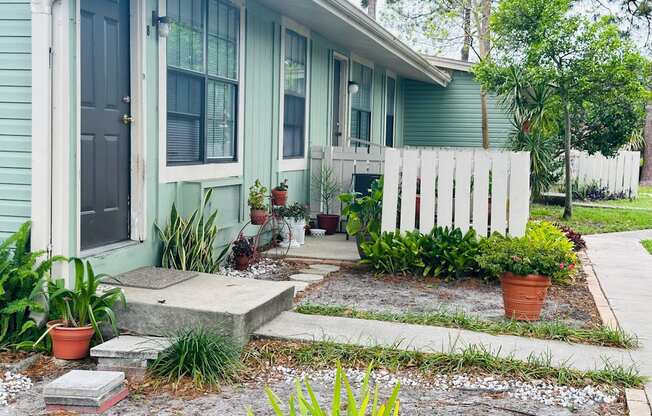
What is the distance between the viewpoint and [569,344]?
468 centimetres

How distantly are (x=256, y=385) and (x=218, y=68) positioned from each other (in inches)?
157

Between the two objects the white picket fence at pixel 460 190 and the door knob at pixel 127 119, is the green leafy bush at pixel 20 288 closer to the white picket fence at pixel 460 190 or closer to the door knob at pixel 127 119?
the door knob at pixel 127 119

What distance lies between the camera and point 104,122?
17.5 ft

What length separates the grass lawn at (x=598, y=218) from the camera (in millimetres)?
11727

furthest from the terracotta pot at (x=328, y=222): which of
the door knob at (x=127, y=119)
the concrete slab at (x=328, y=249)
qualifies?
the door knob at (x=127, y=119)

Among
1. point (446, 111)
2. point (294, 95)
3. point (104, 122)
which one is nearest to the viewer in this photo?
point (104, 122)

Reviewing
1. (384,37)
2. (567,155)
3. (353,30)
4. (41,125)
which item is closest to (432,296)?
(41,125)

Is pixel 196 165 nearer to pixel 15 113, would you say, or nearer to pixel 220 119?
pixel 220 119

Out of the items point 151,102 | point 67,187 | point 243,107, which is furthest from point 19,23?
point 243,107

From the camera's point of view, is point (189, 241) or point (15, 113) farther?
point (189, 241)

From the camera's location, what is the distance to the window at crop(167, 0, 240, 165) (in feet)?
20.9

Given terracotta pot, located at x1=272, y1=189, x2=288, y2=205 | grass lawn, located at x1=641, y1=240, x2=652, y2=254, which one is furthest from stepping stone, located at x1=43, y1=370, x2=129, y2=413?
grass lawn, located at x1=641, y1=240, x2=652, y2=254

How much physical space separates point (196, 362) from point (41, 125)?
176 cm

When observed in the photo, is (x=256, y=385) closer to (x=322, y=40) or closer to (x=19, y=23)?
(x=19, y=23)
